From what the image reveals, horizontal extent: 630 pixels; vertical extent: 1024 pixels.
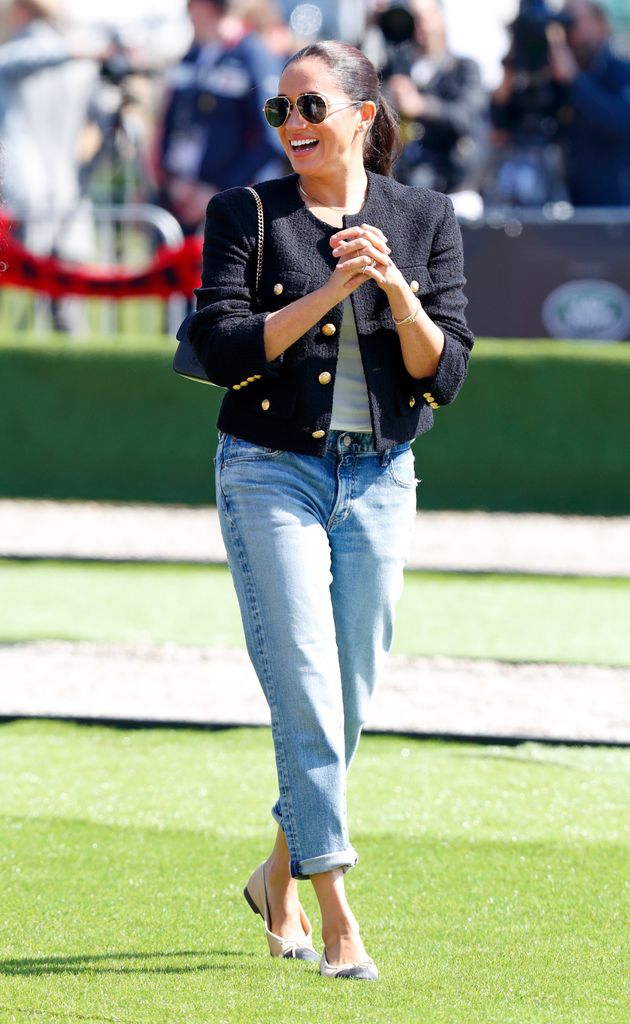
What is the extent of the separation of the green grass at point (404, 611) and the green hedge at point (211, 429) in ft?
6.38

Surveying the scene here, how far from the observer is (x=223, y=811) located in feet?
16.0

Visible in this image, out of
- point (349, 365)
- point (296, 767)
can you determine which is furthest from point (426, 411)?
point (296, 767)

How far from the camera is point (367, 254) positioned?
329 cm

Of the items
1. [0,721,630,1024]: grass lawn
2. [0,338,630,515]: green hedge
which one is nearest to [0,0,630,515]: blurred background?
[0,338,630,515]: green hedge

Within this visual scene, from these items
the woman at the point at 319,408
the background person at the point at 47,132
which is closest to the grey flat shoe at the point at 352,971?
the woman at the point at 319,408

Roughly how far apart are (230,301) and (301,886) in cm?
166

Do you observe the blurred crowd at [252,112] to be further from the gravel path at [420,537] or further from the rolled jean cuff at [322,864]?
the rolled jean cuff at [322,864]

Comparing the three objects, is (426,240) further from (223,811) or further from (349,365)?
(223,811)

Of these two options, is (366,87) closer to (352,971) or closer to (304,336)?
(304,336)

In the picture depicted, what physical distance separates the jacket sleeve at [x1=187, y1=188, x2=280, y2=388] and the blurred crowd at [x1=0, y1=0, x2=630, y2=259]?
7.63 meters

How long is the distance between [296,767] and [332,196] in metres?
1.16

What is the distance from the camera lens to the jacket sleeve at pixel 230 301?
335 centimetres

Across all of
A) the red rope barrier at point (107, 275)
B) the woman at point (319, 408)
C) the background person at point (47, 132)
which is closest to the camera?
the woman at point (319, 408)

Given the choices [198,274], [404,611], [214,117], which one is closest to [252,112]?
[214,117]
